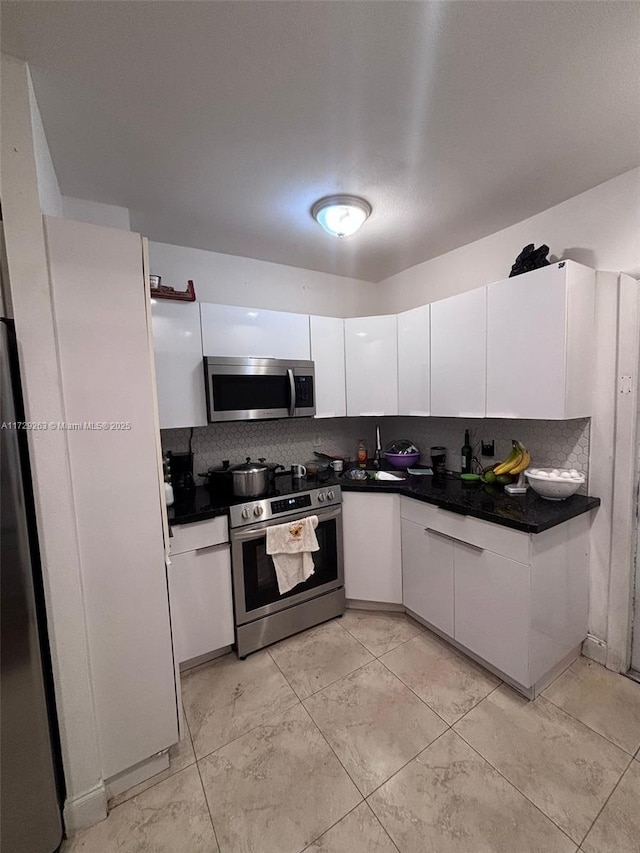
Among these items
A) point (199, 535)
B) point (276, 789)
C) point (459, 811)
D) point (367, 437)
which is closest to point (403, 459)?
point (367, 437)

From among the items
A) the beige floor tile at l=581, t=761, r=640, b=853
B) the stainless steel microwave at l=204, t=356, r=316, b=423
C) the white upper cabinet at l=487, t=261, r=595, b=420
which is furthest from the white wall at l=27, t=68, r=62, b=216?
the beige floor tile at l=581, t=761, r=640, b=853

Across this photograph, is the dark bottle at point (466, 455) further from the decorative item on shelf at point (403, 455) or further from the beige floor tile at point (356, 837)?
the beige floor tile at point (356, 837)

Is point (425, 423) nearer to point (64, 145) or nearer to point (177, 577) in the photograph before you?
point (177, 577)

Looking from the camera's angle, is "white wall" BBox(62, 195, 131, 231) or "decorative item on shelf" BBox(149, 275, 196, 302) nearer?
"white wall" BBox(62, 195, 131, 231)

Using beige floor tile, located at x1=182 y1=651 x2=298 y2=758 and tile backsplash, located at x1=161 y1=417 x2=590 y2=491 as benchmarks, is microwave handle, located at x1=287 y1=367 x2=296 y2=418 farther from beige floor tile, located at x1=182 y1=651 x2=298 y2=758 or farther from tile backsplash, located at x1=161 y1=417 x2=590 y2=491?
beige floor tile, located at x1=182 y1=651 x2=298 y2=758

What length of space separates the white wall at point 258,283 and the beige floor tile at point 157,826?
8.53 ft

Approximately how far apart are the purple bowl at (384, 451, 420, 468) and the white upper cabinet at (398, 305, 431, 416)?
0.34 m


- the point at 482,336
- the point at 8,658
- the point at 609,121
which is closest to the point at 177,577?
the point at 8,658

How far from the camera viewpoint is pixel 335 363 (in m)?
2.59

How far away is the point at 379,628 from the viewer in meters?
2.22

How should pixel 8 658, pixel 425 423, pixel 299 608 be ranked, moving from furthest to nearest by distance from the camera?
pixel 425 423
pixel 299 608
pixel 8 658

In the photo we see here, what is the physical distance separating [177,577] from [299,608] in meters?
0.79

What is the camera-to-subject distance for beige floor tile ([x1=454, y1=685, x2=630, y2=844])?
1227 mm

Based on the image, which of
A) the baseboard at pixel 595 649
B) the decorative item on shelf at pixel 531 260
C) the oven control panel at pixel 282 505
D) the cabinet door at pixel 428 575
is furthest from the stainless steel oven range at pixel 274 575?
the decorative item on shelf at pixel 531 260
